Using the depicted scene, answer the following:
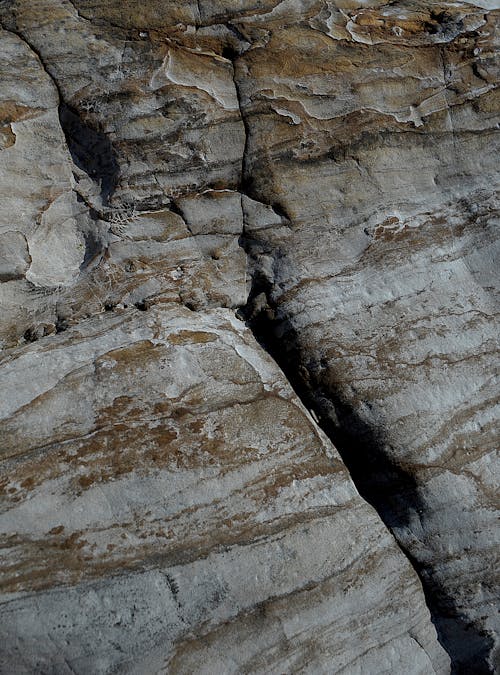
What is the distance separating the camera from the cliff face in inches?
62.8

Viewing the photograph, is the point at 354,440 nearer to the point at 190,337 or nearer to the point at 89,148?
the point at 190,337

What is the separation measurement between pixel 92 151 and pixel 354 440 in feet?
4.20

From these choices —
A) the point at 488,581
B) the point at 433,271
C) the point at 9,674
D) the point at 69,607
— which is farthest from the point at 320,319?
the point at 9,674

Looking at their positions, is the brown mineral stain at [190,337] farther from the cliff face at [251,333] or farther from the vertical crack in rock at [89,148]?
the vertical crack in rock at [89,148]

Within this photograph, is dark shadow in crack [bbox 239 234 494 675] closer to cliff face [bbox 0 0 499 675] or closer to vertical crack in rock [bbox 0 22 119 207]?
cliff face [bbox 0 0 499 675]

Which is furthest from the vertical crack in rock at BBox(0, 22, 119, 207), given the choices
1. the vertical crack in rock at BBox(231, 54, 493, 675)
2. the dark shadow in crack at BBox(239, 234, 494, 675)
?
the dark shadow in crack at BBox(239, 234, 494, 675)

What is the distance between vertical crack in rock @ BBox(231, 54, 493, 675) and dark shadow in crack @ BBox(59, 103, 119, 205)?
456mm

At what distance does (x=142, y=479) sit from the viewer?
5.41 feet

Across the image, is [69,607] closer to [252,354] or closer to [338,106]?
[252,354]

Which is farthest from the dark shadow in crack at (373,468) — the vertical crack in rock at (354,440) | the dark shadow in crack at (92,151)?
the dark shadow in crack at (92,151)

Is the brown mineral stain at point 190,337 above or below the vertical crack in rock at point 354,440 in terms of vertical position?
above

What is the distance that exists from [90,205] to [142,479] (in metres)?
0.93

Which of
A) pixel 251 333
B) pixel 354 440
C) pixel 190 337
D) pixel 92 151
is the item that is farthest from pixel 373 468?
pixel 92 151

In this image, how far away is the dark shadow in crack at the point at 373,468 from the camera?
1.82 m
